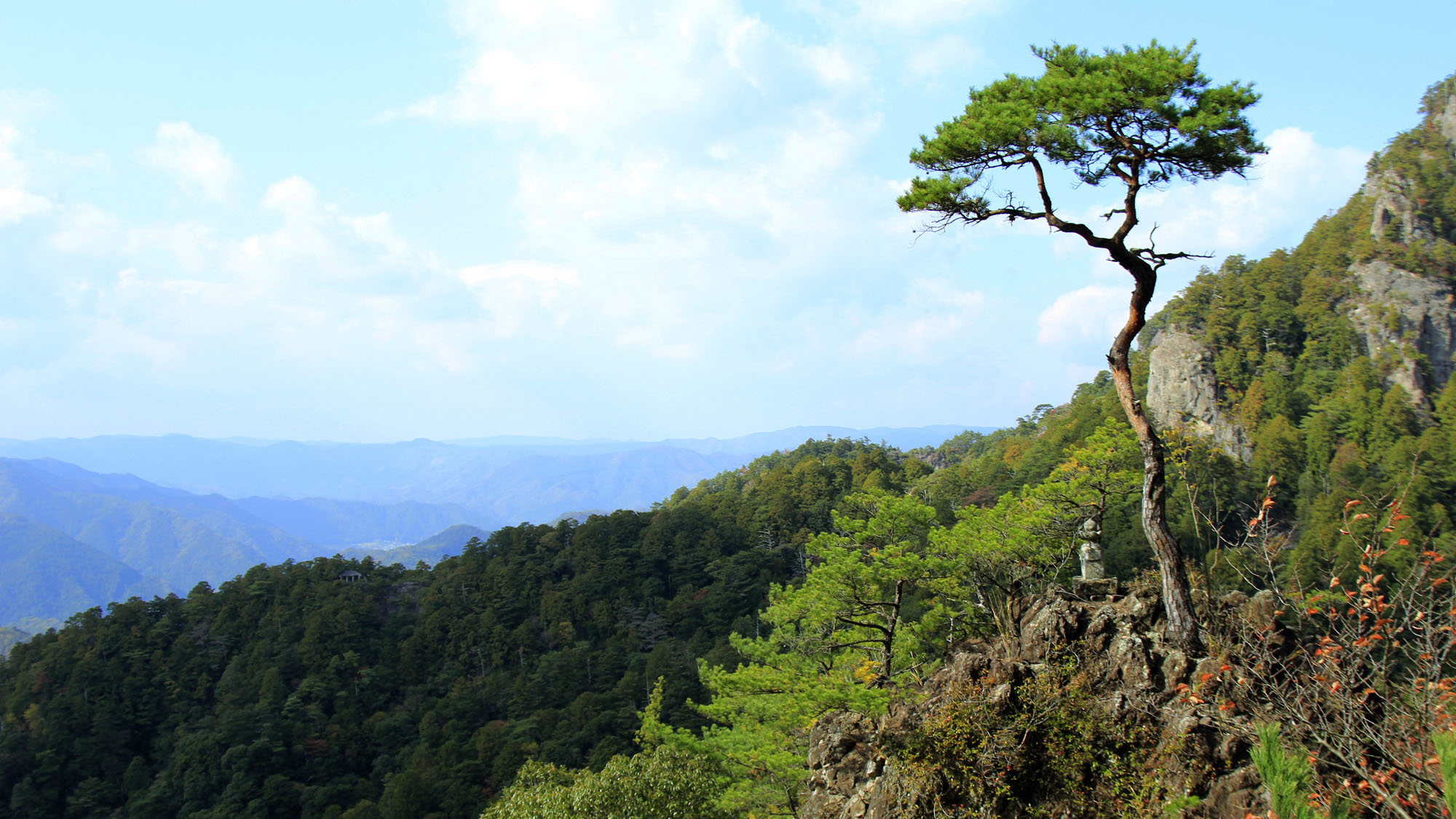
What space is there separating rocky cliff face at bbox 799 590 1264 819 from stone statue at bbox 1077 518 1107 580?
2503 mm

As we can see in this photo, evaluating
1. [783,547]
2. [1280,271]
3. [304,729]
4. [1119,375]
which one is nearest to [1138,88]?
[1119,375]

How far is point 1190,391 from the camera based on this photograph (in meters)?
49.2

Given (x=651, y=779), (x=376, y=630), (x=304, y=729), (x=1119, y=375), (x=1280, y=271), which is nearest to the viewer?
(x=1119, y=375)

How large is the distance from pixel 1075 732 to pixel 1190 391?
51.2 m

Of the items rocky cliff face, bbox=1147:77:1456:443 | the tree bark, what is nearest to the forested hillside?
rocky cliff face, bbox=1147:77:1456:443

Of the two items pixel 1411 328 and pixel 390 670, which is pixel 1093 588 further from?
pixel 1411 328

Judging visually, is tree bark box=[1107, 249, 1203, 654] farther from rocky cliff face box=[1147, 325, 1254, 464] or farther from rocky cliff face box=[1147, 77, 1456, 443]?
rocky cliff face box=[1147, 325, 1254, 464]

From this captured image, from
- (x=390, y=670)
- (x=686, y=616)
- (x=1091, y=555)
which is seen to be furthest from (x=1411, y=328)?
(x=390, y=670)

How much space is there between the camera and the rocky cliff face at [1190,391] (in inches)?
1822

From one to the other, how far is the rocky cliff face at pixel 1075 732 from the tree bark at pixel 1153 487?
297 mm

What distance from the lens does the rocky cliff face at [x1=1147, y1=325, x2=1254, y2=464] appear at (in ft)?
152

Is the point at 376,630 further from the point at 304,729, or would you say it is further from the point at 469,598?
the point at 304,729

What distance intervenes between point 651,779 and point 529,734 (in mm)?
22228

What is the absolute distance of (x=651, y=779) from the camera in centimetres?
994
